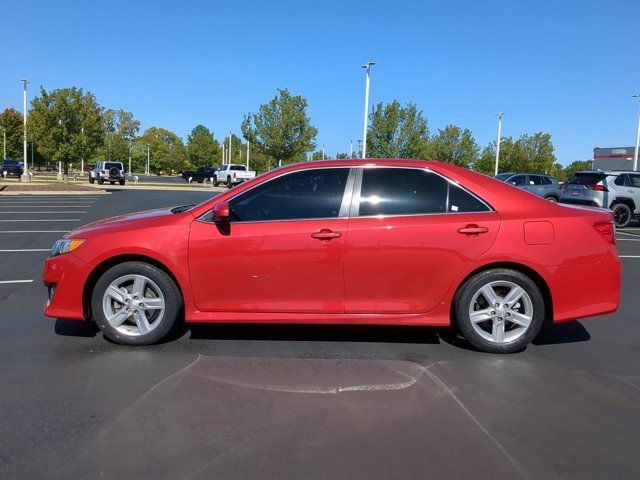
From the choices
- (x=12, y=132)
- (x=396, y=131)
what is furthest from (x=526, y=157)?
(x=12, y=132)

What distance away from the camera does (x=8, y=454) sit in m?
2.92

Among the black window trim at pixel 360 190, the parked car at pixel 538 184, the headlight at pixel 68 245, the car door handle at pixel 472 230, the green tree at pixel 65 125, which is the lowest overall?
the headlight at pixel 68 245

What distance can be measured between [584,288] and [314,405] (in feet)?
8.53

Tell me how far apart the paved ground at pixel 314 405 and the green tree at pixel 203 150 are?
83621 millimetres

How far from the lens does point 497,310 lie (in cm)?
457

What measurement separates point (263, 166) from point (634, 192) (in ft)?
173

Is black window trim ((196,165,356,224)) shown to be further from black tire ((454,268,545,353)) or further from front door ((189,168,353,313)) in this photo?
black tire ((454,268,545,353))

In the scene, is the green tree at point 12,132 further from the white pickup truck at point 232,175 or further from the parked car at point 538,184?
the parked car at point 538,184

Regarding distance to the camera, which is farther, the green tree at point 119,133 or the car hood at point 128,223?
the green tree at point 119,133

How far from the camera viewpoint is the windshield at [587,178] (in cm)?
1692

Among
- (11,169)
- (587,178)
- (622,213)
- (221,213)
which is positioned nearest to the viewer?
(221,213)

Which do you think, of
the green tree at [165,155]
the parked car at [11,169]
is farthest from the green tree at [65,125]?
the green tree at [165,155]

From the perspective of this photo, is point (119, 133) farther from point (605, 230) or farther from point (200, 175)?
point (605, 230)

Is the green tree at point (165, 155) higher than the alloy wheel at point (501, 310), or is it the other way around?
the green tree at point (165, 155)
